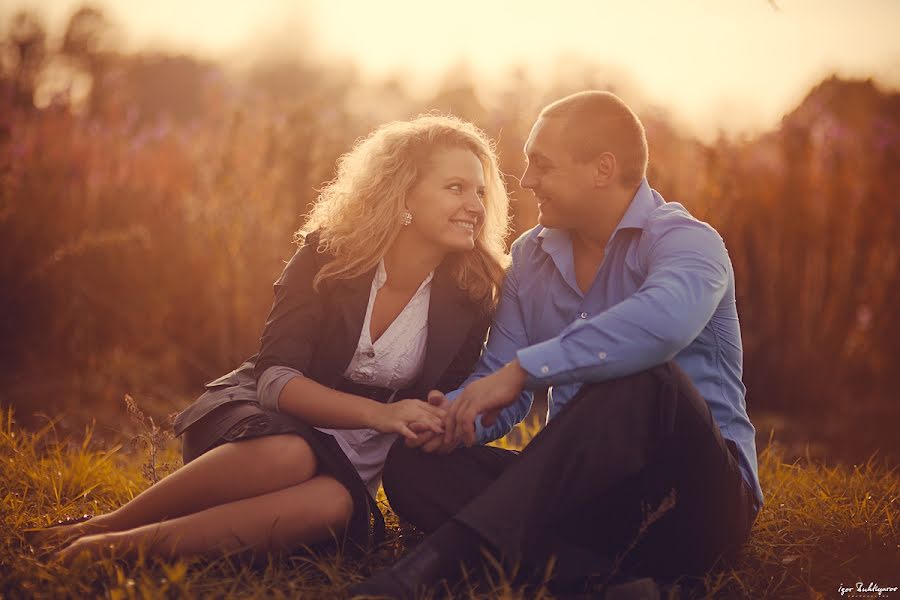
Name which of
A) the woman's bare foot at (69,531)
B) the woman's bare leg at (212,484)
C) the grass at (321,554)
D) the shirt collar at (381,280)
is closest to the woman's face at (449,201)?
the shirt collar at (381,280)

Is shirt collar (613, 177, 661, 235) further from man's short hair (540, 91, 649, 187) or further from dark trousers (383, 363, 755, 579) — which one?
dark trousers (383, 363, 755, 579)

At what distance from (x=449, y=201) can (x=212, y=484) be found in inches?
45.5

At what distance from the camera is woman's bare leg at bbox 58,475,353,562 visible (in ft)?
7.66

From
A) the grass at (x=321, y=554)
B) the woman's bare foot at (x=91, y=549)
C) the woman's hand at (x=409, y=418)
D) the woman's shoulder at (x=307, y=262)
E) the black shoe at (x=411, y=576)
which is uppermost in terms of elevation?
the woman's shoulder at (x=307, y=262)

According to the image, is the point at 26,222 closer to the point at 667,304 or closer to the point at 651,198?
the point at 651,198

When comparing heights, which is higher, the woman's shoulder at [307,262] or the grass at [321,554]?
the woman's shoulder at [307,262]

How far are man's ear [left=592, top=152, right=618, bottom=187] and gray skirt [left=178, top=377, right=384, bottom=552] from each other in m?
1.18

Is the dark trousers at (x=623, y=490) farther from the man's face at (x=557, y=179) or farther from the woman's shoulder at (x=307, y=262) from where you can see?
the woman's shoulder at (x=307, y=262)

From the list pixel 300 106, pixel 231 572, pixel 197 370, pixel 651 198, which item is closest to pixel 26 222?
pixel 197 370

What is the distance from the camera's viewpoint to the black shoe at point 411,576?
2.03 meters

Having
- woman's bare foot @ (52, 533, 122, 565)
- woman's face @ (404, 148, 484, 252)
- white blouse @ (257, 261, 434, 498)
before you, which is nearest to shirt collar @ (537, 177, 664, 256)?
woman's face @ (404, 148, 484, 252)

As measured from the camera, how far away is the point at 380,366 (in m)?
2.84

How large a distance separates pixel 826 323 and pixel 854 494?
75.9 inches

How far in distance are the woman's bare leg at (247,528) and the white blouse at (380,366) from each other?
27 centimetres
